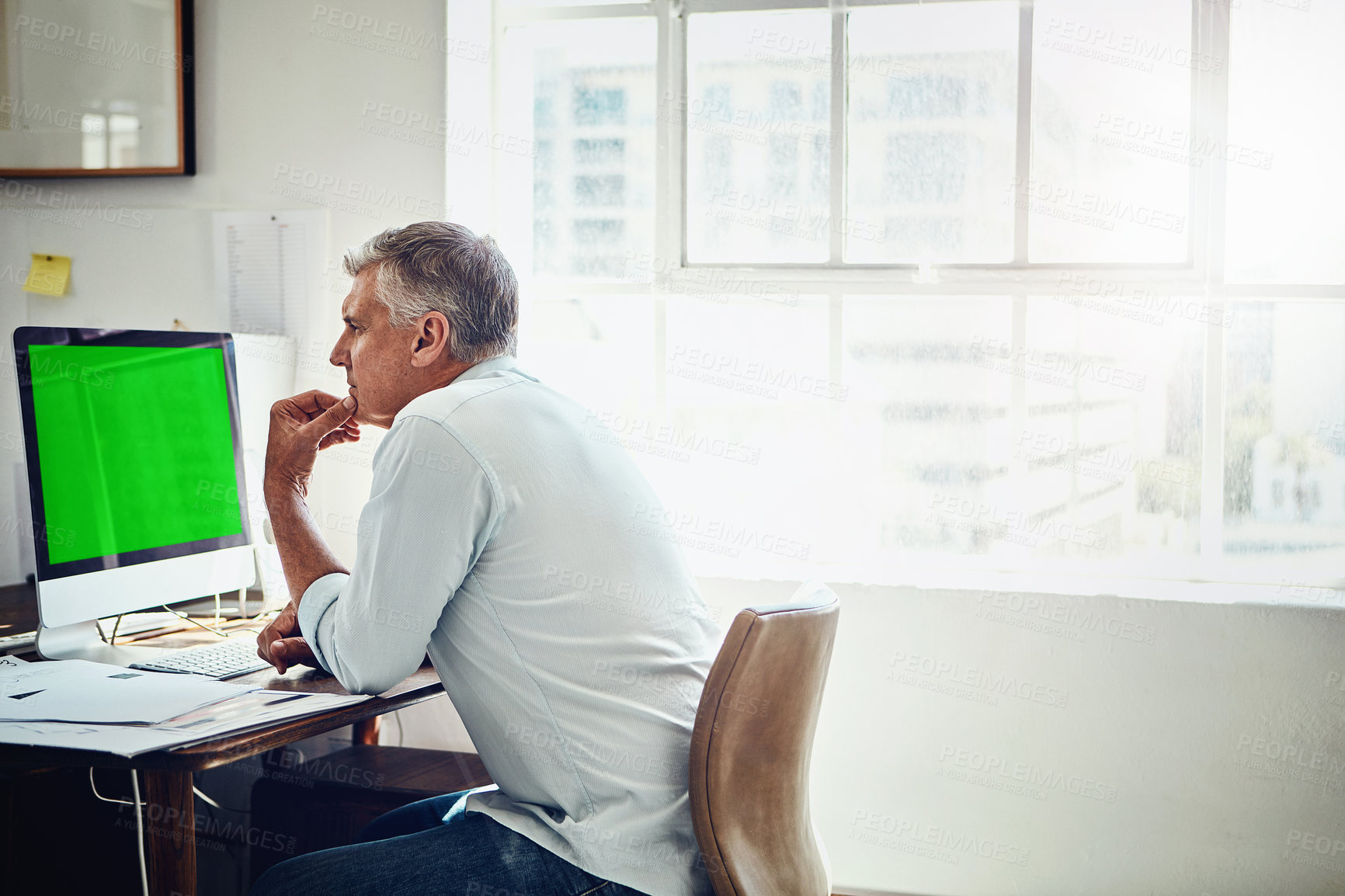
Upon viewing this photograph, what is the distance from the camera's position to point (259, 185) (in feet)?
7.93

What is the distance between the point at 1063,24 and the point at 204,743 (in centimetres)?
223

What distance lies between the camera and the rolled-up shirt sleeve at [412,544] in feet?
4.05

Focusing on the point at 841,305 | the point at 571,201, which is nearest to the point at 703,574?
the point at 841,305

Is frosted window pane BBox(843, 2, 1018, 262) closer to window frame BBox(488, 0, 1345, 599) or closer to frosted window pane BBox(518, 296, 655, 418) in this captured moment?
window frame BBox(488, 0, 1345, 599)

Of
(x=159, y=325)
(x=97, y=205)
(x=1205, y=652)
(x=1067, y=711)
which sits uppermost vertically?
(x=97, y=205)

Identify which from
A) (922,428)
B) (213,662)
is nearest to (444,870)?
(213,662)

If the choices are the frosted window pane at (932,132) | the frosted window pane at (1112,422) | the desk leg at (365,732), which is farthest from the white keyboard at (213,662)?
the frosted window pane at (1112,422)

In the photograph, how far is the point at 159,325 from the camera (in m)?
2.46

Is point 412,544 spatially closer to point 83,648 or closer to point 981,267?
point 83,648

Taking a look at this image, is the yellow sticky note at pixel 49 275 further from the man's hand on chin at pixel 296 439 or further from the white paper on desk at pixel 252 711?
the white paper on desk at pixel 252 711

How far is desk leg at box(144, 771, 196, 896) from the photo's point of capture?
120 cm

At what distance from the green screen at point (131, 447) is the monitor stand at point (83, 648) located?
155 mm

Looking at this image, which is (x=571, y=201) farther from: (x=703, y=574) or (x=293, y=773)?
(x=293, y=773)

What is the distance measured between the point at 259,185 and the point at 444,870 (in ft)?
5.95
